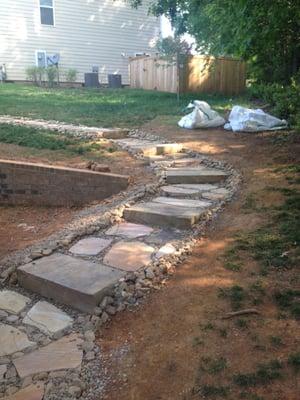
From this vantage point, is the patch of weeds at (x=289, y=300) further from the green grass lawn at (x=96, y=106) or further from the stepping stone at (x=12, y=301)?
the green grass lawn at (x=96, y=106)

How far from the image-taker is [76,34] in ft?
60.6

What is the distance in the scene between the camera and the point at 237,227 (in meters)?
3.69

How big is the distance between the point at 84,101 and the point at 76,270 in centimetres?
971

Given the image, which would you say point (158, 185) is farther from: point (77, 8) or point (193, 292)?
point (77, 8)

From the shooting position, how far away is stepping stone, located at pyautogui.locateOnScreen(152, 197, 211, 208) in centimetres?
419

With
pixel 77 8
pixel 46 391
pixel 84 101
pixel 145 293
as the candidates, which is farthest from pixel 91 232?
pixel 77 8

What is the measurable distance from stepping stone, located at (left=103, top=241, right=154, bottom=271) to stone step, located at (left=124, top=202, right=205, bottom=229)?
1.46 ft

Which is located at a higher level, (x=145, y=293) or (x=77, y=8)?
(x=77, y=8)

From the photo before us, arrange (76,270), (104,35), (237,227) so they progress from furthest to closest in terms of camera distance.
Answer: (104,35), (237,227), (76,270)

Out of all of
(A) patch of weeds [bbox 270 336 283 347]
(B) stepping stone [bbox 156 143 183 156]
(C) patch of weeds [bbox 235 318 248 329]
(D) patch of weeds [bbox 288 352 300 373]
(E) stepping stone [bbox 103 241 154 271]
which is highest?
(B) stepping stone [bbox 156 143 183 156]

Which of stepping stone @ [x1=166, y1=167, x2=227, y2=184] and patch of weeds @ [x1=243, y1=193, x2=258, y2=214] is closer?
patch of weeds @ [x1=243, y1=193, x2=258, y2=214]

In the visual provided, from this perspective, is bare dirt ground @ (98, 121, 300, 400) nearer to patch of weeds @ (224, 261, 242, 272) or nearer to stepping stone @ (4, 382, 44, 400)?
patch of weeds @ (224, 261, 242, 272)

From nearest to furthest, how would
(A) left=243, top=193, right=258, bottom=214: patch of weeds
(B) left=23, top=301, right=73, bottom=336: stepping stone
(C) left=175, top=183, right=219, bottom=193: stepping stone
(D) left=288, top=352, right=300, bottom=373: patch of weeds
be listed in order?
1. (D) left=288, top=352, right=300, bottom=373: patch of weeds
2. (B) left=23, top=301, right=73, bottom=336: stepping stone
3. (A) left=243, top=193, right=258, bottom=214: patch of weeds
4. (C) left=175, top=183, right=219, bottom=193: stepping stone

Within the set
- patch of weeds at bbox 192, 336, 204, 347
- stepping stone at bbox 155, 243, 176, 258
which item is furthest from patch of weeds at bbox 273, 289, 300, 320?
stepping stone at bbox 155, 243, 176, 258
